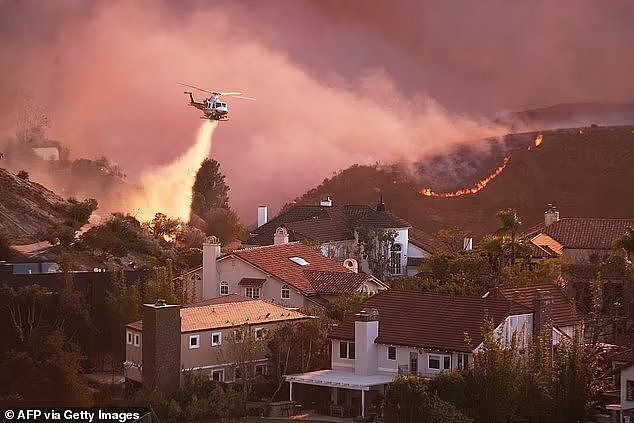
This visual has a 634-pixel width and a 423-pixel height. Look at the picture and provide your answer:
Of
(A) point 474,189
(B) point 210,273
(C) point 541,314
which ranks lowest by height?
(C) point 541,314

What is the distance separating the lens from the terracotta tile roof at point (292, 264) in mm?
63656

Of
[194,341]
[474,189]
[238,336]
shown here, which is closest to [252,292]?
[238,336]

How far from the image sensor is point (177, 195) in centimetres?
9506

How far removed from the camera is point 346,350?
2093 inches

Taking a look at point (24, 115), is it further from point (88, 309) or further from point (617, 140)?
point (617, 140)

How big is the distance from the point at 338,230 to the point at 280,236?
893 cm

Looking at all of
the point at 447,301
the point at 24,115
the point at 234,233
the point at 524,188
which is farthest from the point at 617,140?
the point at 447,301

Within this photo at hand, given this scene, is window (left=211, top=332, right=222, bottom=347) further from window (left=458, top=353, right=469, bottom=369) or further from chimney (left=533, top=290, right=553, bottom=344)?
chimney (left=533, top=290, right=553, bottom=344)

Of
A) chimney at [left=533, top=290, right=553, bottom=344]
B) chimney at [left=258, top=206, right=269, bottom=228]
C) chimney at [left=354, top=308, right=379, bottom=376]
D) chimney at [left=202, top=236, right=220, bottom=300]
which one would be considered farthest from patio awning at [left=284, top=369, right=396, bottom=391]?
chimney at [left=258, top=206, right=269, bottom=228]

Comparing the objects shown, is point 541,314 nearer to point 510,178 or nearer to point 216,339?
point 216,339

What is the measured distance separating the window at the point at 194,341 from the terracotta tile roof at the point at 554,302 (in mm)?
11134

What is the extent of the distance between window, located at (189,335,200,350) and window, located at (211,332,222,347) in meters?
0.83

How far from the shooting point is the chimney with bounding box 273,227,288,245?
73.0m

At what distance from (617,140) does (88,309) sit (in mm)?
63962
